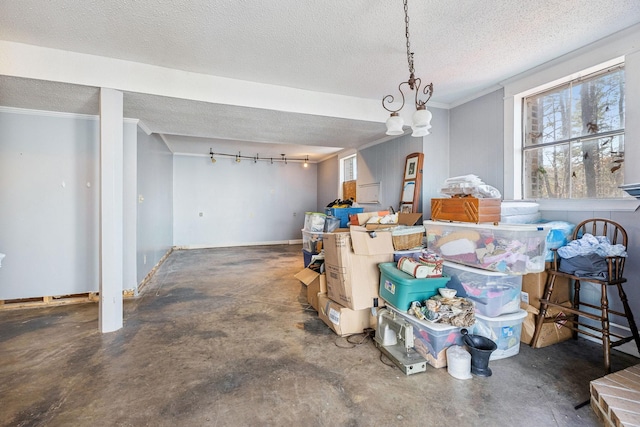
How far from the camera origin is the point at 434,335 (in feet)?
7.04

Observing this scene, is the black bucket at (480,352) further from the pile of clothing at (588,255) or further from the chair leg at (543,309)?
the pile of clothing at (588,255)

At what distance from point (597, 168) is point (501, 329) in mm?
1770

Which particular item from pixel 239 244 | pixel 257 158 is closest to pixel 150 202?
pixel 239 244

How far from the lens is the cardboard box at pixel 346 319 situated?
270cm

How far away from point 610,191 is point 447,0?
7.23 ft

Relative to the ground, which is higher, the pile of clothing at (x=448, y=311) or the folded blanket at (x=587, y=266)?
the folded blanket at (x=587, y=266)

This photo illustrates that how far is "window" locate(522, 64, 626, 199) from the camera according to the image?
251cm

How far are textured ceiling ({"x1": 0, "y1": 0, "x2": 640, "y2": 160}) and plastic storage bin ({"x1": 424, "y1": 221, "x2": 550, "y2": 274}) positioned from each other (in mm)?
1611

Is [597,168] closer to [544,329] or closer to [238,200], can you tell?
[544,329]

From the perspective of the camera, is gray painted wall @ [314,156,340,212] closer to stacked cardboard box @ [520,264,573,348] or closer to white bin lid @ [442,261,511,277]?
white bin lid @ [442,261,511,277]

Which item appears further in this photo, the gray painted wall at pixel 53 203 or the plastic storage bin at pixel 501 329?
the gray painted wall at pixel 53 203

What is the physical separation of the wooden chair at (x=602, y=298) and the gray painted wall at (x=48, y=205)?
4.98 meters

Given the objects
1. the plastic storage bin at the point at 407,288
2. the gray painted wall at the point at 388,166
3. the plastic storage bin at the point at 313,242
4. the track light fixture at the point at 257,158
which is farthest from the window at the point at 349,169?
the plastic storage bin at the point at 407,288

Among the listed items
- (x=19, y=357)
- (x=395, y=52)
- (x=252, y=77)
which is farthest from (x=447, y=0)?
(x=19, y=357)
